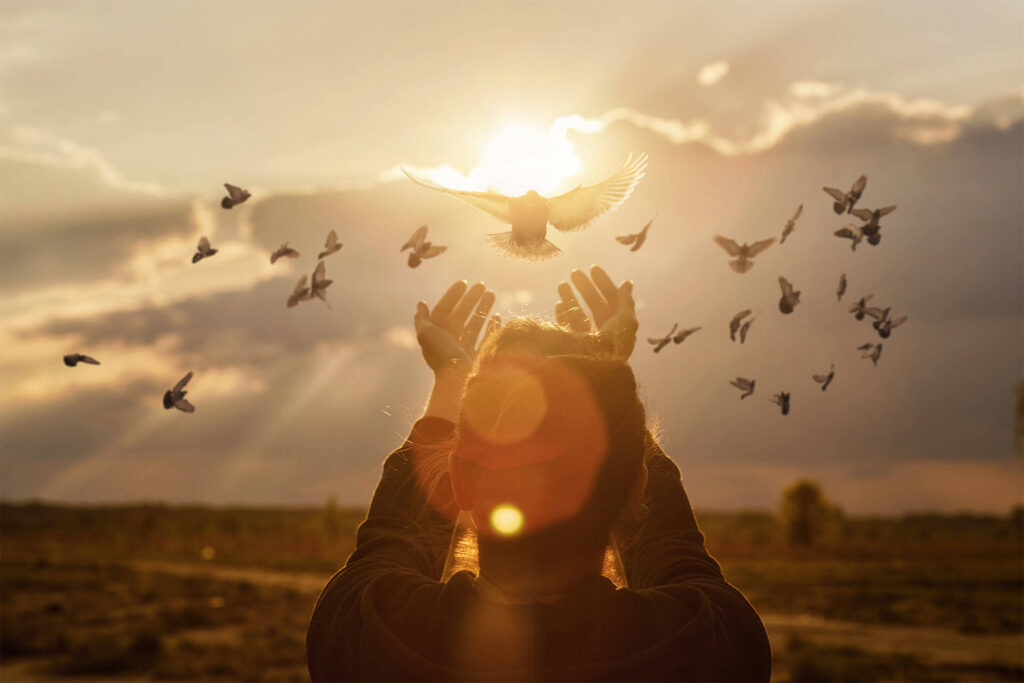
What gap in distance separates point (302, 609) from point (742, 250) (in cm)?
2674

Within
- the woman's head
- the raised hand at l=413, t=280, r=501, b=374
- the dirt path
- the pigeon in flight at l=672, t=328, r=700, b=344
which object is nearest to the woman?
the woman's head

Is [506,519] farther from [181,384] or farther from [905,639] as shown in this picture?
[905,639]

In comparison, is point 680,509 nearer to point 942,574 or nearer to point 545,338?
point 545,338

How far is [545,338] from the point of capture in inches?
95.1

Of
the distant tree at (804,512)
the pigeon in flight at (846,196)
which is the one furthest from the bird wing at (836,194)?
the distant tree at (804,512)

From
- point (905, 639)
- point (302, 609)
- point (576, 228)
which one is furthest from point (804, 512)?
point (576, 228)

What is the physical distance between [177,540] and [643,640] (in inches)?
3005

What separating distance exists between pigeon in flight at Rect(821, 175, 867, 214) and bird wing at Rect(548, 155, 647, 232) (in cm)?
103

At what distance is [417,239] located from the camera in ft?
14.2

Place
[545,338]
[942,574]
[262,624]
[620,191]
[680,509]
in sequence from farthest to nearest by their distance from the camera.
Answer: [942,574] < [262,624] < [620,191] < [680,509] < [545,338]

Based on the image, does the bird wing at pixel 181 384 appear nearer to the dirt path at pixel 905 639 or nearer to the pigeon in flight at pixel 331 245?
the pigeon in flight at pixel 331 245

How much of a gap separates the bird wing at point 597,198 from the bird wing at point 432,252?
821 millimetres

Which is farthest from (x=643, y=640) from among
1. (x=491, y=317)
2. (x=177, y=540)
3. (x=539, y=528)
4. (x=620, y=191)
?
(x=177, y=540)

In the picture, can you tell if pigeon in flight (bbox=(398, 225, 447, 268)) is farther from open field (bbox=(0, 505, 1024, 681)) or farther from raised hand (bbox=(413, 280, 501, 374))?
open field (bbox=(0, 505, 1024, 681))
